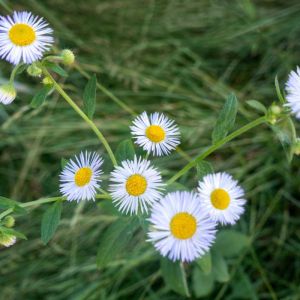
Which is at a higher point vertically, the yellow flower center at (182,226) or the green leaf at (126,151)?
the green leaf at (126,151)

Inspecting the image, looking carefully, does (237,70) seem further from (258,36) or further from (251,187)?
(251,187)

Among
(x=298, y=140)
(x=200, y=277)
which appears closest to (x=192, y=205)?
(x=298, y=140)

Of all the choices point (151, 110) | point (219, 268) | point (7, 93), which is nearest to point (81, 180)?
point (7, 93)

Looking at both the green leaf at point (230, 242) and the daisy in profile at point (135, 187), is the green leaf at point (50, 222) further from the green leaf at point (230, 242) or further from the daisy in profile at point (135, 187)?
the green leaf at point (230, 242)

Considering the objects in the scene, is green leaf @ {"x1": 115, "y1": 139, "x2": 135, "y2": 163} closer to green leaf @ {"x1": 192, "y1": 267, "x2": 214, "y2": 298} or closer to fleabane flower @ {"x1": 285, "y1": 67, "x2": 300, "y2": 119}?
fleabane flower @ {"x1": 285, "y1": 67, "x2": 300, "y2": 119}

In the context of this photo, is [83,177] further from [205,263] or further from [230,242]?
[230,242]

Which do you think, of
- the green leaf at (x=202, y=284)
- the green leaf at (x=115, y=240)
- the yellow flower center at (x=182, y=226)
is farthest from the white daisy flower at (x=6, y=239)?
the green leaf at (x=202, y=284)

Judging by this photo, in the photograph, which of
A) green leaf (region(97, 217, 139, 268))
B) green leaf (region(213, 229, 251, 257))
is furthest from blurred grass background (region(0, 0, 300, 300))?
green leaf (region(97, 217, 139, 268))

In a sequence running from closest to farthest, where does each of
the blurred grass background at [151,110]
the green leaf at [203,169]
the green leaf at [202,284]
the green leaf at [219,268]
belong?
1. the green leaf at [203,169]
2. the green leaf at [219,268]
3. the green leaf at [202,284]
4. the blurred grass background at [151,110]

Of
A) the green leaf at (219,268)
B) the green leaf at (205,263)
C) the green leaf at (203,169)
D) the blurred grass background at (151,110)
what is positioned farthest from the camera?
the blurred grass background at (151,110)
